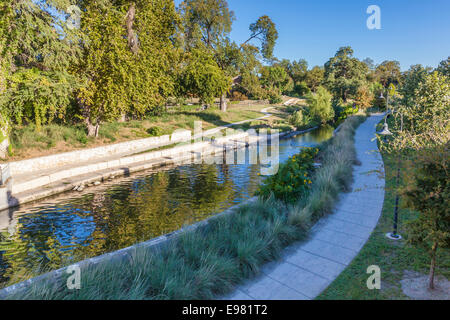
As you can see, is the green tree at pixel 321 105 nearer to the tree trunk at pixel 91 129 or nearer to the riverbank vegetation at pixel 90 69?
the riverbank vegetation at pixel 90 69

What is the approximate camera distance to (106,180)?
507 inches

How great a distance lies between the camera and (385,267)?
4.87m

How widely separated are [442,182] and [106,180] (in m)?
12.6

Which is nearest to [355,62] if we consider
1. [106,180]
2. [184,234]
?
[106,180]

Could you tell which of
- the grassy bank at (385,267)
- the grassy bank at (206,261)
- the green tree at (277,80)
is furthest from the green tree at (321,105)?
the green tree at (277,80)

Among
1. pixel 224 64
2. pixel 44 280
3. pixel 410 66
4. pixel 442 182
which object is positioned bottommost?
pixel 44 280

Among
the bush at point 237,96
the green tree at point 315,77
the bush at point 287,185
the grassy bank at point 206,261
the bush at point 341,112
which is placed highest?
the green tree at point 315,77

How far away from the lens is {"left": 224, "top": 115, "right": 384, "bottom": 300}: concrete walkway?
4.46 meters

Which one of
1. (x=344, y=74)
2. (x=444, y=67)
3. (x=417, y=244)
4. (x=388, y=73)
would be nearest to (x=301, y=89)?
(x=344, y=74)

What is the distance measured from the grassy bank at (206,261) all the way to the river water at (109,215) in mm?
1695

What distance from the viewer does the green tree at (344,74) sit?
50.5 m

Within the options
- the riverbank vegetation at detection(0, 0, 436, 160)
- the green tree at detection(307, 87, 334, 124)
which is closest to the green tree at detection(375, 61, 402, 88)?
the green tree at detection(307, 87, 334, 124)

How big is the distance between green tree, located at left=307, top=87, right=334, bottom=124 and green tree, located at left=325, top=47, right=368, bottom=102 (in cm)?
1928
